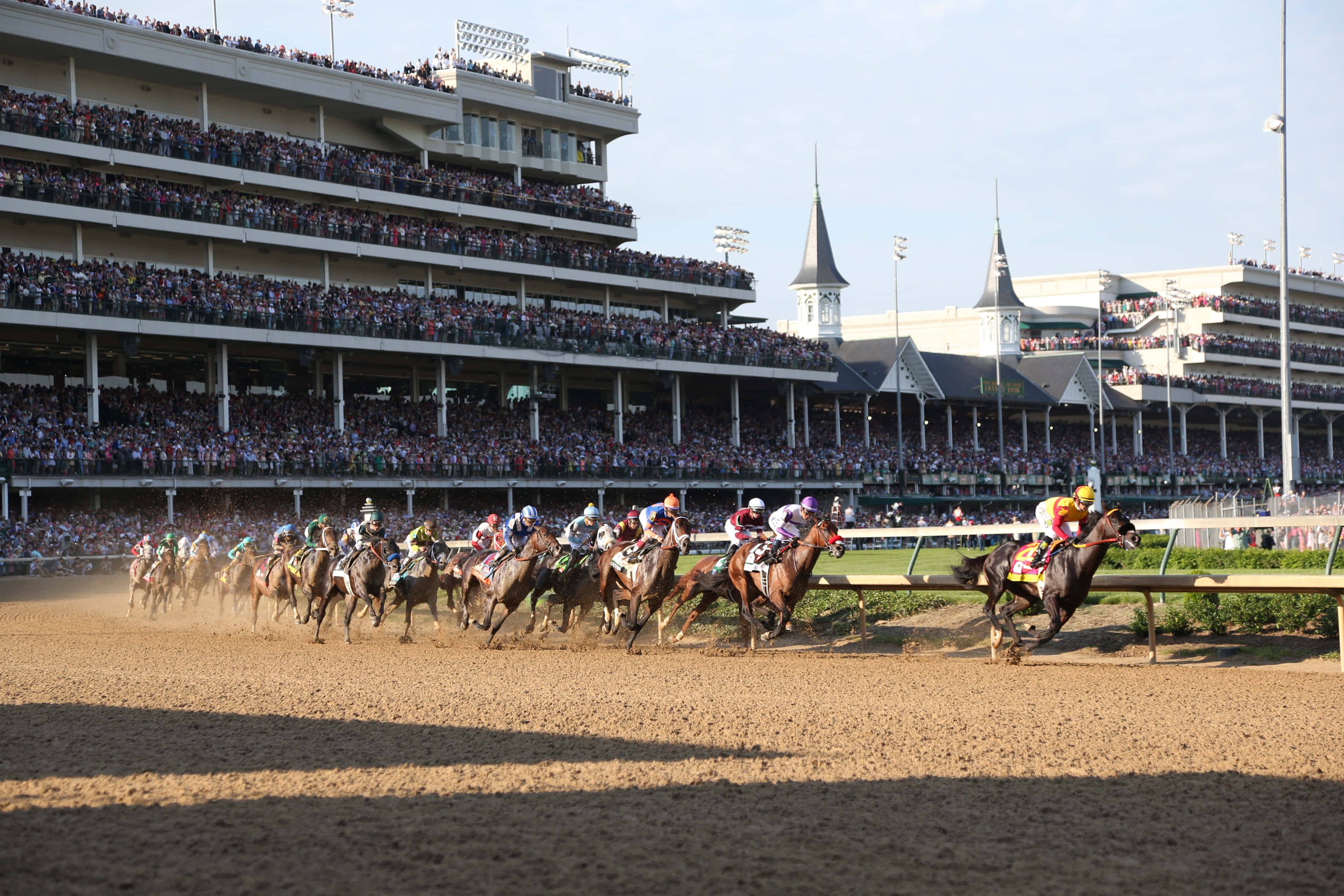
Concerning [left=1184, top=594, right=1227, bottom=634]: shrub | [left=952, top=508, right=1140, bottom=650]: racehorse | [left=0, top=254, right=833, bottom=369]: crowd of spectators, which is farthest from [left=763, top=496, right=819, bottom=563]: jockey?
[left=0, top=254, right=833, bottom=369]: crowd of spectators

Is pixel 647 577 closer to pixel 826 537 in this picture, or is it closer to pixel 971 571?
pixel 826 537

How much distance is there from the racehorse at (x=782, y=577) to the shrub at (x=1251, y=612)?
432cm

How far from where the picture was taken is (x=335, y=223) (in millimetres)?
44375

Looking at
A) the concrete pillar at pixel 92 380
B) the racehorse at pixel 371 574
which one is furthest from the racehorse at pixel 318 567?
the concrete pillar at pixel 92 380

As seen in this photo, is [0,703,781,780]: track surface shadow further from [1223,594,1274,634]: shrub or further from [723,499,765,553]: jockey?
[1223,594,1274,634]: shrub

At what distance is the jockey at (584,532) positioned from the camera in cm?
1698

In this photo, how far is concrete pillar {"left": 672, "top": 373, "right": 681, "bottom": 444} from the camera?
164 ft

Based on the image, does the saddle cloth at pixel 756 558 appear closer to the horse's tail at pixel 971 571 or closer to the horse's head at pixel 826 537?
the horse's head at pixel 826 537

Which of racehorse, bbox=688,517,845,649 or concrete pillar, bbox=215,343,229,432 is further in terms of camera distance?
concrete pillar, bbox=215,343,229,432

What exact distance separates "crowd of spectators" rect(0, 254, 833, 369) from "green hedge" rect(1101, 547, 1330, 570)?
28.7 meters

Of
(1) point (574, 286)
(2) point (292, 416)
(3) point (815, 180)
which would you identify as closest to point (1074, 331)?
(3) point (815, 180)

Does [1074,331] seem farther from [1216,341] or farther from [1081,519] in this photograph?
[1081,519]

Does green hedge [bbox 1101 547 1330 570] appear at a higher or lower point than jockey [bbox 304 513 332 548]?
lower

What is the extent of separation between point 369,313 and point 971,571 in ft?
105
